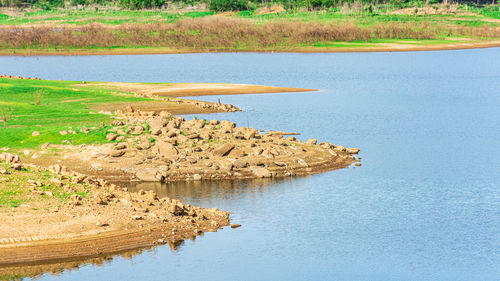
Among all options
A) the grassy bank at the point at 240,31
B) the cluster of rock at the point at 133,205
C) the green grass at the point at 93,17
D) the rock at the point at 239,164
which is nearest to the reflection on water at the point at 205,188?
the rock at the point at 239,164

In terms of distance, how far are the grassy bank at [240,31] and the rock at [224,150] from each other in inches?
2739

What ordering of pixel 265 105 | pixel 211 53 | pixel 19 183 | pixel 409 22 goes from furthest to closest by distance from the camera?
pixel 409 22, pixel 211 53, pixel 265 105, pixel 19 183

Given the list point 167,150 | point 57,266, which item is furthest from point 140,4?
point 57,266

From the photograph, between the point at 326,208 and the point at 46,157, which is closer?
the point at 326,208

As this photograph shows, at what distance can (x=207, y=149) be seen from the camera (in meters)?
39.5

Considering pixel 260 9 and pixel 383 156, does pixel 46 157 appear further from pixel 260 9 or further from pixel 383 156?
pixel 260 9

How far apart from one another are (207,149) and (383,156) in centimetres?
1005

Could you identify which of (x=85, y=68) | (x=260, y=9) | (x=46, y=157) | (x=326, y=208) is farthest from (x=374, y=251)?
(x=260, y=9)

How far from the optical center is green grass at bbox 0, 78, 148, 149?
41.6 m

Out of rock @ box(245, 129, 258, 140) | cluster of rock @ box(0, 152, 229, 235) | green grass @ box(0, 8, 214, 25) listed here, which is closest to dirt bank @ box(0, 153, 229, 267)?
cluster of rock @ box(0, 152, 229, 235)

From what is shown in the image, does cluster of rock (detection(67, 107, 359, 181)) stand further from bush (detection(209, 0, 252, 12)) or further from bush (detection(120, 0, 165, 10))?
bush (detection(120, 0, 165, 10))

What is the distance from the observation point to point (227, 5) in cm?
14575

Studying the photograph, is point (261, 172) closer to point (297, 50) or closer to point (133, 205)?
point (133, 205)

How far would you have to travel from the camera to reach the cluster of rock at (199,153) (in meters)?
38.0
